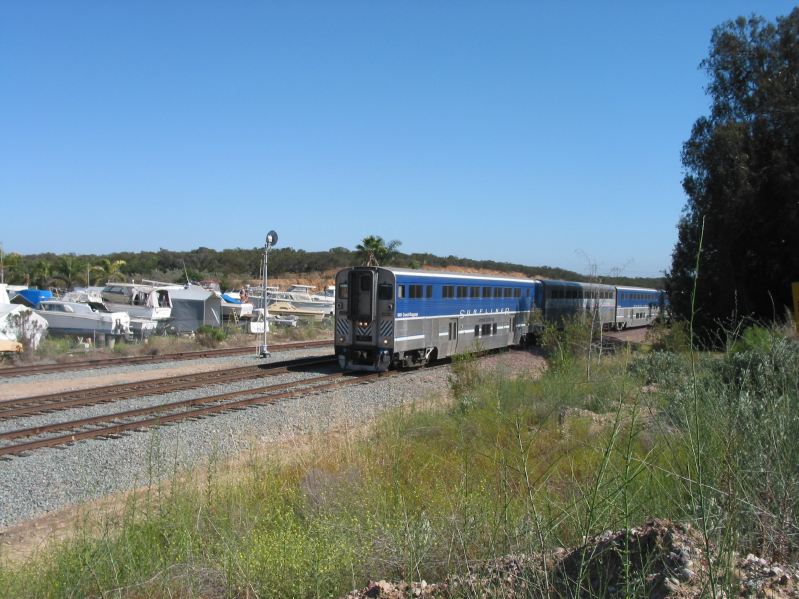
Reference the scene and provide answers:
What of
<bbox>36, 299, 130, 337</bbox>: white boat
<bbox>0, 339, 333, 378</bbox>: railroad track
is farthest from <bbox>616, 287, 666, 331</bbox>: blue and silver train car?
<bbox>36, 299, 130, 337</bbox>: white boat

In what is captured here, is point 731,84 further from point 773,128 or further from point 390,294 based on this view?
point 390,294

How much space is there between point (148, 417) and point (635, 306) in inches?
1524

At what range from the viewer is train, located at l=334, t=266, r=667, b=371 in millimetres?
20531

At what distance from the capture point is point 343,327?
21406 millimetres

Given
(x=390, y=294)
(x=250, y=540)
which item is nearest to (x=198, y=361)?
(x=390, y=294)

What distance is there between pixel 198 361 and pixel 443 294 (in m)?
8.35

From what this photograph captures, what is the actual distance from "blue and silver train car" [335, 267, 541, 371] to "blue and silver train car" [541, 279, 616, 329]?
7016mm

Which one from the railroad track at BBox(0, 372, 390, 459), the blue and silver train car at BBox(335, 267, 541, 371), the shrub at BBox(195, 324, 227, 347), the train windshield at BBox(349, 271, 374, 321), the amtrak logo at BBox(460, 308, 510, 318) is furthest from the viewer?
the shrub at BBox(195, 324, 227, 347)

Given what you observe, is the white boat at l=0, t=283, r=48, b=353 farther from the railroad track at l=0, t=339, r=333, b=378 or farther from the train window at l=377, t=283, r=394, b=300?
the train window at l=377, t=283, r=394, b=300

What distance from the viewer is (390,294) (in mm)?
20344

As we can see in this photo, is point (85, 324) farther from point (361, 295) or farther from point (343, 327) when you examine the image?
point (361, 295)

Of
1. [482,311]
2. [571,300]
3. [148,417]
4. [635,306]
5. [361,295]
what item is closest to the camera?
[148,417]

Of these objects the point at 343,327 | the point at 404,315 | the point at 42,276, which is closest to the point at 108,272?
the point at 42,276

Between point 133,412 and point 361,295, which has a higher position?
point 361,295
